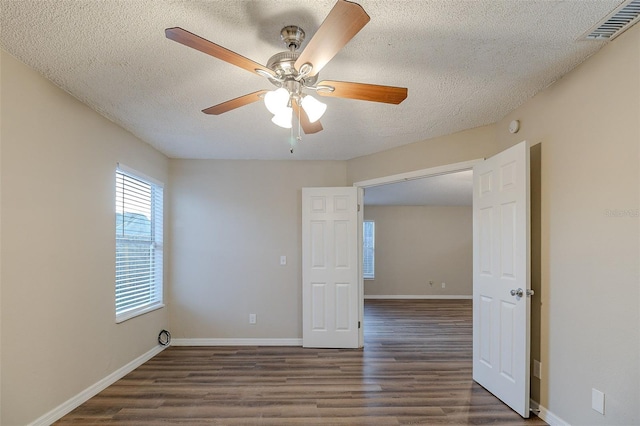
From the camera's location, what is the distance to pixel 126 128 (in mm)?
3521

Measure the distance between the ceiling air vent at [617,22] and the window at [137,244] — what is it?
12.2ft

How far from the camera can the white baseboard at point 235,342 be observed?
4.56m

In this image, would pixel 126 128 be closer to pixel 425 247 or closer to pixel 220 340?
pixel 220 340

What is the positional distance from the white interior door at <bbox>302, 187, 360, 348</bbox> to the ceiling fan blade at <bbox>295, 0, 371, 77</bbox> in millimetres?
2913

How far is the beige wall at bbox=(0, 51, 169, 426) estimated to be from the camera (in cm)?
221

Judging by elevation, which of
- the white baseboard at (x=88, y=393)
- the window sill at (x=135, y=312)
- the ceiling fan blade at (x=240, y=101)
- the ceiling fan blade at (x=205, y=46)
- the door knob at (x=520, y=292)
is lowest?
the white baseboard at (x=88, y=393)

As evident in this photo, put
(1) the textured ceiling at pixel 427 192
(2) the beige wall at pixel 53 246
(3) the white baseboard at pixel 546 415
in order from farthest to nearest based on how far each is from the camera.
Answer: (1) the textured ceiling at pixel 427 192 → (3) the white baseboard at pixel 546 415 → (2) the beige wall at pixel 53 246

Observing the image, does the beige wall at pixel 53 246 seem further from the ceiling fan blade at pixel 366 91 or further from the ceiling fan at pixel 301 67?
the ceiling fan blade at pixel 366 91

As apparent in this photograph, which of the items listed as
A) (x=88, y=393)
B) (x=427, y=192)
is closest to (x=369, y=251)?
(x=427, y=192)

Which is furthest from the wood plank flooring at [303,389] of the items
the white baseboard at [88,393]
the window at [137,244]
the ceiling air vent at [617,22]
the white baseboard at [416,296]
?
the white baseboard at [416,296]

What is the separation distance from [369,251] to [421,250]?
1.27 meters

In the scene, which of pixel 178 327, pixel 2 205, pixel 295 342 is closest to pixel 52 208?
pixel 2 205

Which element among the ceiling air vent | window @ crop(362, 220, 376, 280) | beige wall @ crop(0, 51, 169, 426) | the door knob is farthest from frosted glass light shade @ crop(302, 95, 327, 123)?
window @ crop(362, 220, 376, 280)

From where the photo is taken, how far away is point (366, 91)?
1901mm
